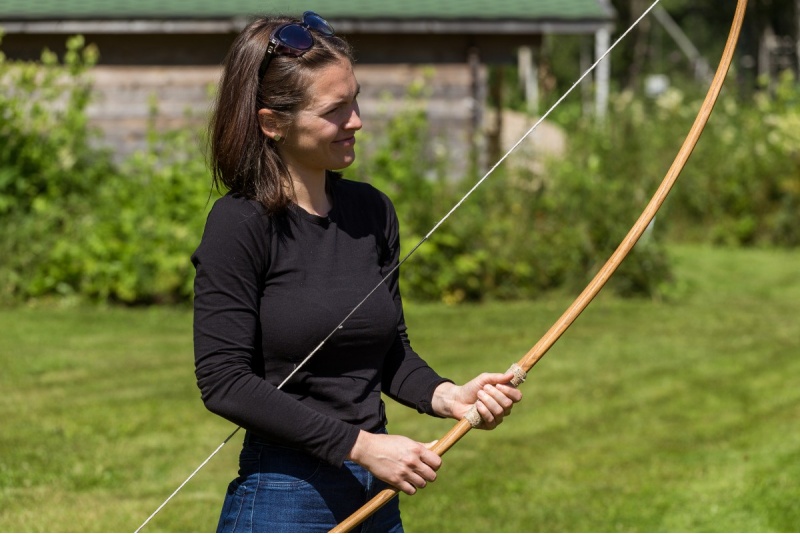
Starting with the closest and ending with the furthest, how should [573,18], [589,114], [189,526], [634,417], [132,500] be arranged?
1. [189,526]
2. [132,500]
3. [634,417]
4. [573,18]
5. [589,114]

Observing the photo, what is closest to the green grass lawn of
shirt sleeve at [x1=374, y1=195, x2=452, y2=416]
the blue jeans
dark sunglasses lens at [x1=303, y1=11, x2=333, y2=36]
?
shirt sleeve at [x1=374, y1=195, x2=452, y2=416]

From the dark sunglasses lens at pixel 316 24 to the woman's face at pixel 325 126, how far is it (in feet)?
0.29

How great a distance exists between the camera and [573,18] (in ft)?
42.3

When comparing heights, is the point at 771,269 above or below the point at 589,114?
below

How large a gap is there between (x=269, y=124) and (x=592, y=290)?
0.83m

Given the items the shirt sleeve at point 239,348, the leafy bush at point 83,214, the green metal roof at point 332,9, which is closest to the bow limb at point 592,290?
the shirt sleeve at point 239,348

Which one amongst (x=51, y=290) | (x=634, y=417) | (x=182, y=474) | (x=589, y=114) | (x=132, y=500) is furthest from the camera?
(x=589, y=114)

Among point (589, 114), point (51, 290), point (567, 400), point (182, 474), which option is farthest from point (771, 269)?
point (182, 474)

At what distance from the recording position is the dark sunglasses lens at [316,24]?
8.97 ft

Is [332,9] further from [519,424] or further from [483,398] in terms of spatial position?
[483,398]

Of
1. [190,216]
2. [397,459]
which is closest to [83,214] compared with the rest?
[190,216]

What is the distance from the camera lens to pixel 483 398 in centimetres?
275

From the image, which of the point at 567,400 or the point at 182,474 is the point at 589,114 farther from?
the point at 182,474

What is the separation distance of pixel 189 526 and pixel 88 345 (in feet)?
13.0
